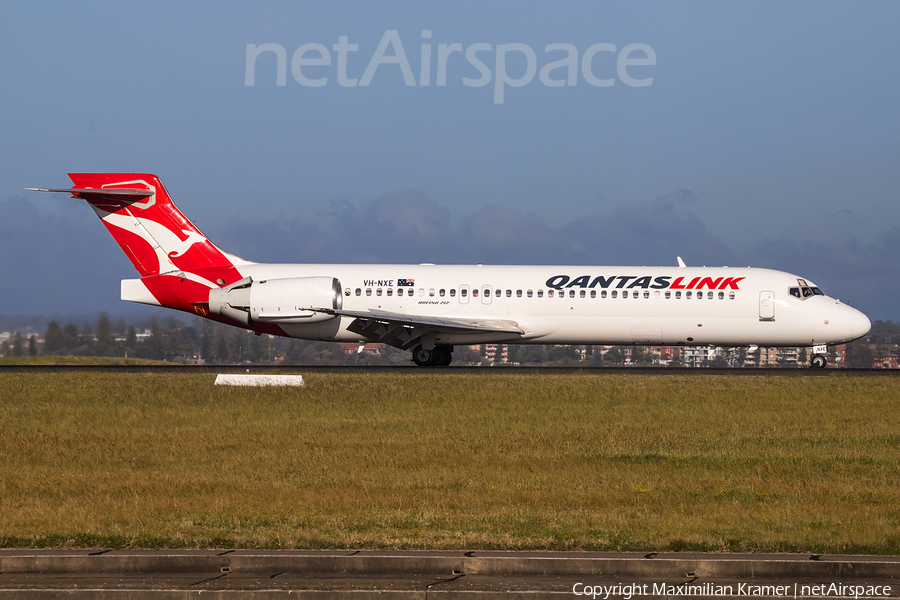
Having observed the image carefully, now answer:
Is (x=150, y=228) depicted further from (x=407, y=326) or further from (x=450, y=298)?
(x=450, y=298)

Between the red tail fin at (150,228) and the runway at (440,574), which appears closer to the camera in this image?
the runway at (440,574)

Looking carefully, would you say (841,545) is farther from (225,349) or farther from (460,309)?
(225,349)

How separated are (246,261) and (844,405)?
79.0 feet

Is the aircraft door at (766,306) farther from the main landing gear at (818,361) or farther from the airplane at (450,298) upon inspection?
the main landing gear at (818,361)

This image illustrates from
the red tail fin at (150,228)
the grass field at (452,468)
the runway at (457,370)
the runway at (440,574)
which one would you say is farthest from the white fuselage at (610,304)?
the runway at (440,574)

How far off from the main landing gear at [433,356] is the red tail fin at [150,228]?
7673 mm

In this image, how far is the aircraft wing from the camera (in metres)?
35.8

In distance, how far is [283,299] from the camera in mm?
36875

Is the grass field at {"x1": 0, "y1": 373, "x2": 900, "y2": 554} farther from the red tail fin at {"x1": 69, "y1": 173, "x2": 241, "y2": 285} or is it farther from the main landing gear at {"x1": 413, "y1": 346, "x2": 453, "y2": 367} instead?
the red tail fin at {"x1": 69, "y1": 173, "x2": 241, "y2": 285}

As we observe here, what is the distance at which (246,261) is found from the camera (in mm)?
39875

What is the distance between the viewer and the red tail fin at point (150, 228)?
38.8 metres

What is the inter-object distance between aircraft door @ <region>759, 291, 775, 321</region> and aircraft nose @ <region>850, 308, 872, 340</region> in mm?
2870

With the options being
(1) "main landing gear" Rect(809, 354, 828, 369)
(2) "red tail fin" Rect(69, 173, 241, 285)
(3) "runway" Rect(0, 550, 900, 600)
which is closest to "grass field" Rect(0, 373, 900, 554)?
(3) "runway" Rect(0, 550, 900, 600)

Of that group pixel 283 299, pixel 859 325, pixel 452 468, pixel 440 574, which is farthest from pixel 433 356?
pixel 440 574
